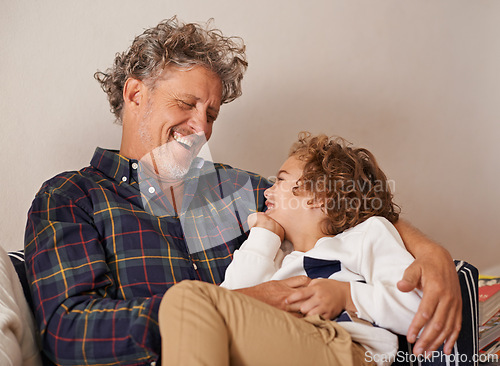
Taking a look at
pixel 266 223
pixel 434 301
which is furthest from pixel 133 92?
pixel 434 301

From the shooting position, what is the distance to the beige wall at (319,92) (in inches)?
72.2

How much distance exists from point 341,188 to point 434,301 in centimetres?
47

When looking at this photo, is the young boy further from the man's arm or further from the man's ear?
the man's ear

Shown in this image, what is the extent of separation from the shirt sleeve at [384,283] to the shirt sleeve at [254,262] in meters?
0.28

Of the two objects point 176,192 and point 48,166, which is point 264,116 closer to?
point 176,192

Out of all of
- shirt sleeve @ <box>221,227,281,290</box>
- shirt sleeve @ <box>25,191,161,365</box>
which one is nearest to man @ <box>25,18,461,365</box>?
shirt sleeve @ <box>25,191,161,365</box>

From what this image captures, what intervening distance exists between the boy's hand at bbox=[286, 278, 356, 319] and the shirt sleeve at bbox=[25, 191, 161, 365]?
1.08 feet

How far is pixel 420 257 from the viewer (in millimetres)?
1341

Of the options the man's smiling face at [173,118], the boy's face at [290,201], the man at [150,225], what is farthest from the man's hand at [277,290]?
the man's smiling face at [173,118]

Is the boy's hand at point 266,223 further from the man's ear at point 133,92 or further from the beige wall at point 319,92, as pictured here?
the beige wall at point 319,92

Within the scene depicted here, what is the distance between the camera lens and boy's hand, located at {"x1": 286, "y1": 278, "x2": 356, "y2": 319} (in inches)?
48.6

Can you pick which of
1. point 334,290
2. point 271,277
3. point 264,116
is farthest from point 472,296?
point 264,116

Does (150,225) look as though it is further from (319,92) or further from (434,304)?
(319,92)

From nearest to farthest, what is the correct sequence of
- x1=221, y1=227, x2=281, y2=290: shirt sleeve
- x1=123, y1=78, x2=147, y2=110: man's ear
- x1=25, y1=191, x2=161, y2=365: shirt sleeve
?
x1=25, y1=191, x2=161, y2=365: shirt sleeve, x1=221, y1=227, x2=281, y2=290: shirt sleeve, x1=123, y1=78, x2=147, y2=110: man's ear
